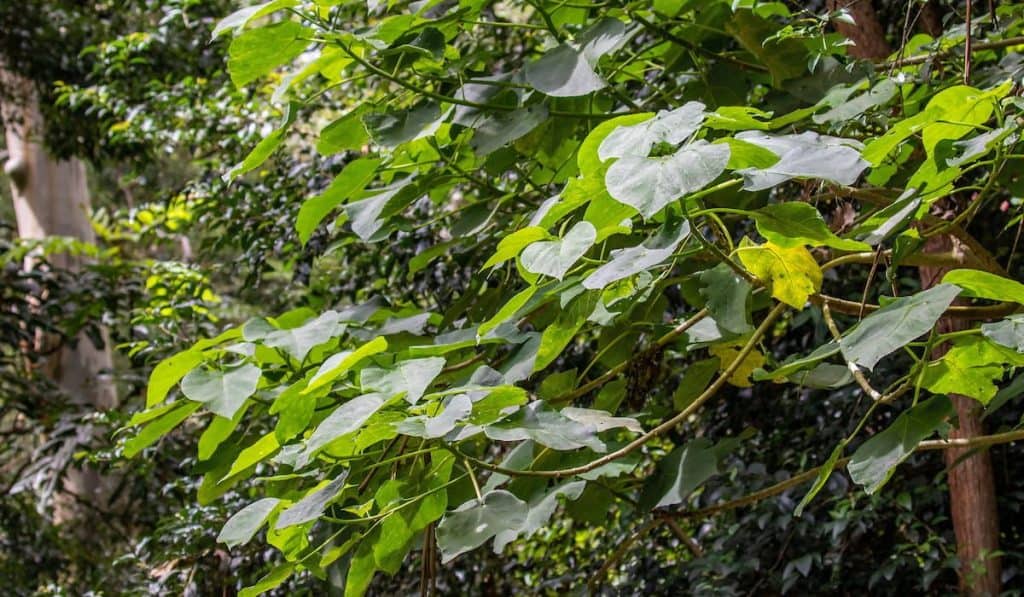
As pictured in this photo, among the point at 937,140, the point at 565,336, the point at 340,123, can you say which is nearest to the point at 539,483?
the point at 565,336

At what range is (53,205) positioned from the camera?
231 inches

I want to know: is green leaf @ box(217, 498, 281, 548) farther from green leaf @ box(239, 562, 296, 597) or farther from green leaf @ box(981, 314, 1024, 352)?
green leaf @ box(981, 314, 1024, 352)

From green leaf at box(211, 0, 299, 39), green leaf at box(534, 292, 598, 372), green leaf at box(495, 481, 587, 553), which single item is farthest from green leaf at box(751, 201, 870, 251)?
green leaf at box(211, 0, 299, 39)

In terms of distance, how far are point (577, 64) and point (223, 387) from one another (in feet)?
2.08

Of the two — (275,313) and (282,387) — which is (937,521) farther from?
(275,313)

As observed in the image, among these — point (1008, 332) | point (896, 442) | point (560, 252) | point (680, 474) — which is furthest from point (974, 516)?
point (560, 252)

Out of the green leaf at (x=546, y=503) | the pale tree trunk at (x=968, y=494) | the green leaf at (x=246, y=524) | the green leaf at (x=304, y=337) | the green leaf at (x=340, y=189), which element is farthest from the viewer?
the pale tree trunk at (x=968, y=494)

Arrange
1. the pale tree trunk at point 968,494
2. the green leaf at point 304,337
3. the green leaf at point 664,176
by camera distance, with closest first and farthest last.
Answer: the green leaf at point 664,176 → the green leaf at point 304,337 → the pale tree trunk at point 968,494

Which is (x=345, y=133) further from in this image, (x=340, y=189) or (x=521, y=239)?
(x=521, y=239)

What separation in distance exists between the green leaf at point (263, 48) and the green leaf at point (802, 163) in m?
0.60

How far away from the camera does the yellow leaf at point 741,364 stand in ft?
4.78

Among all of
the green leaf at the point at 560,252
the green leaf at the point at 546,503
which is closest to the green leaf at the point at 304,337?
the green leaf at the point at 546,503

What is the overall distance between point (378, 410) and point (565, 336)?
0.31 meters

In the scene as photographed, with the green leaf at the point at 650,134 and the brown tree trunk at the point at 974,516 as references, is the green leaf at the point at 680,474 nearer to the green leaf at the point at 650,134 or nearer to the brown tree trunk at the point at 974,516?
the green leaf at the point at 650,134
